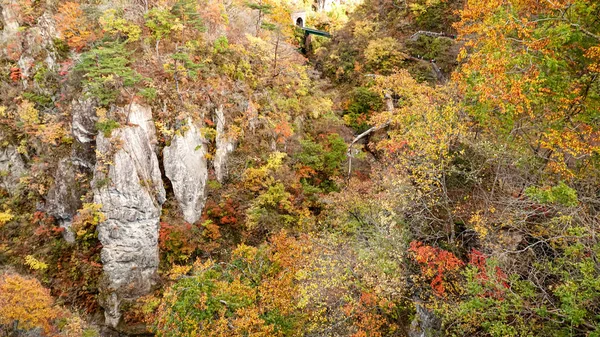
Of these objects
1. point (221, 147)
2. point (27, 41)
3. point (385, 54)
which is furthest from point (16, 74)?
point (385, 54)

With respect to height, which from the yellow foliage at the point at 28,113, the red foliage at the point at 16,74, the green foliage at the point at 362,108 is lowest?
the green foliage at the point at 362,108

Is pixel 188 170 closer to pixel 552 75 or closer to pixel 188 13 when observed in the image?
pixel 188 13

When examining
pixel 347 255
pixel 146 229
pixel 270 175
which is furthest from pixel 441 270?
pixel 146 229

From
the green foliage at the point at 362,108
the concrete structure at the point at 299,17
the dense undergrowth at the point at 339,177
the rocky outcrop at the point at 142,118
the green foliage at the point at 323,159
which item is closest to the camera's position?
the dense undergrowth at the point at 339,177

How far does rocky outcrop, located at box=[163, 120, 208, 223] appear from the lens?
15.4 m

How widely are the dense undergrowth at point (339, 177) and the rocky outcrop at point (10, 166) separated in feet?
1.34

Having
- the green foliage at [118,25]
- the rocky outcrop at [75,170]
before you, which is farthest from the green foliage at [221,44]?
the rocky outcrop at [75,170]

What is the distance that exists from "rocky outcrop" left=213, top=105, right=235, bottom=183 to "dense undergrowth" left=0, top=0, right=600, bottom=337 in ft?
1.55

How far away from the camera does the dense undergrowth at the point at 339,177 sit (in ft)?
23.6

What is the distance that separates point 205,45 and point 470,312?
1646 cm

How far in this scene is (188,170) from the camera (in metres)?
15.7

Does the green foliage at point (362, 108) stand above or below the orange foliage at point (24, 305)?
above

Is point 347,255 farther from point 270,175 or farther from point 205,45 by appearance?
point 205,45

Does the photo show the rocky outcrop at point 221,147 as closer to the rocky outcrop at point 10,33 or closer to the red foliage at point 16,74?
the red foliage at point 16,74
